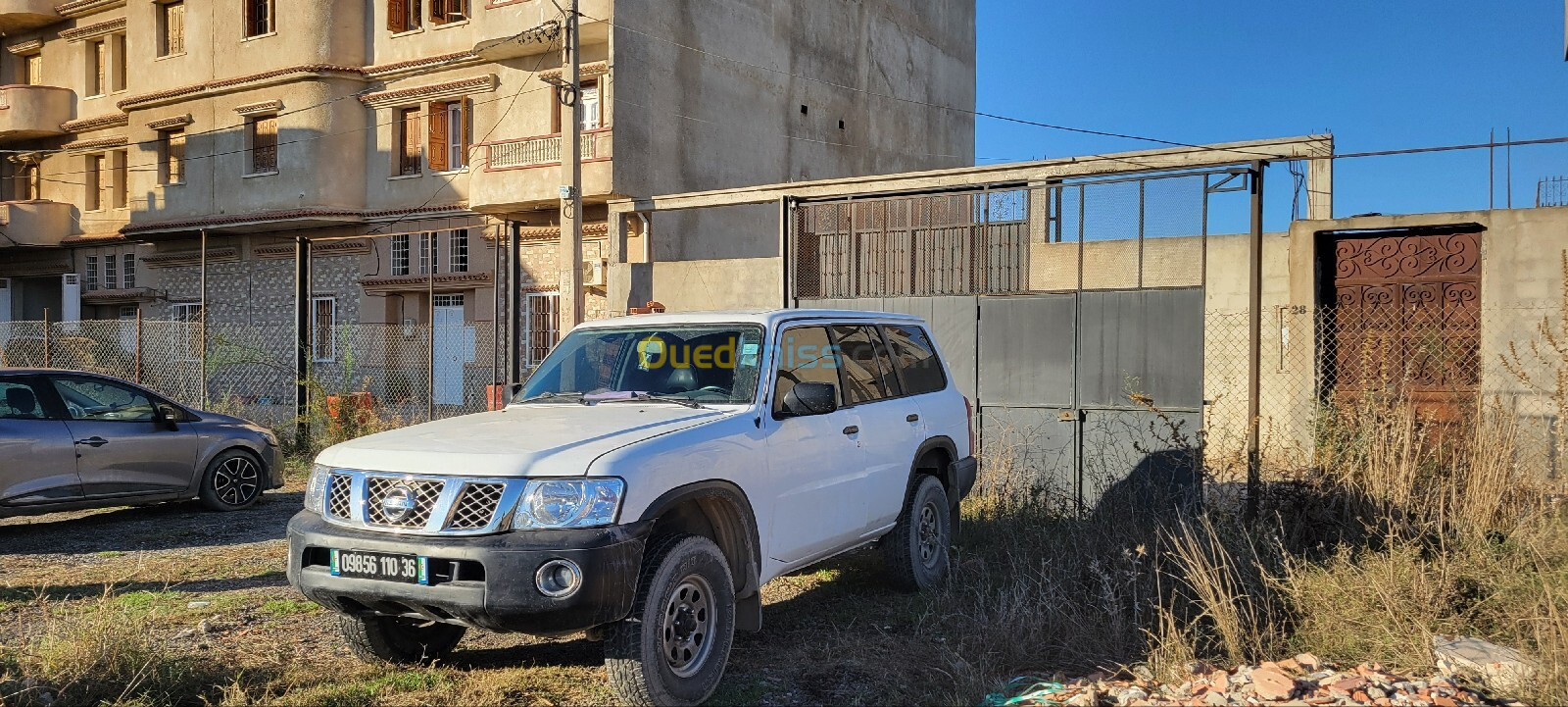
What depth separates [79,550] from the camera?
28.7 feet

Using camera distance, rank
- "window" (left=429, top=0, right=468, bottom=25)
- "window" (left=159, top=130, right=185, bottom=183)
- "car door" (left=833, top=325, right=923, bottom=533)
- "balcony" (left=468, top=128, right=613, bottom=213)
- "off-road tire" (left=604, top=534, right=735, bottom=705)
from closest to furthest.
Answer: "off-road tire" (left=604, top=534, right=735, bottom=705) < "car door" (left=833, top=325, right=923, bottom=533) < "balcony" (left=468, top=128, right=613, bottom=213) < "window" (left=429, top=0, right=468, bottom=25) < "window" (left=159, top=130, right=185, bottom=183)

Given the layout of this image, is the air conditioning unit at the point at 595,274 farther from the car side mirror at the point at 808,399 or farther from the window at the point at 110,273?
the car side mirror at the point at 808,399

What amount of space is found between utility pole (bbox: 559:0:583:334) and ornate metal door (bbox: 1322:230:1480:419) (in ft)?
36.1

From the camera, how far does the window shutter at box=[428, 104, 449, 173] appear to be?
26125mm

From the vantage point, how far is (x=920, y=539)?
719 cm

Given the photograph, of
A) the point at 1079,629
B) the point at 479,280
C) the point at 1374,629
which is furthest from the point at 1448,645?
the point at 479,280

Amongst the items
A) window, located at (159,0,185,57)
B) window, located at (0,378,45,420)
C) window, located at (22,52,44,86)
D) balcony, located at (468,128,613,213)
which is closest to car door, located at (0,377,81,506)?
window, located at (0,378,45,420)

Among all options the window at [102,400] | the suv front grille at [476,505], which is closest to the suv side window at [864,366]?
the suv front grille at [476,505]

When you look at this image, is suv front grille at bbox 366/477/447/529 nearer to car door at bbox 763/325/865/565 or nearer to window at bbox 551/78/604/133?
car door at bbox 763/325/865/565

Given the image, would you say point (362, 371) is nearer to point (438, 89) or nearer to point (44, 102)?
point (438, 89)

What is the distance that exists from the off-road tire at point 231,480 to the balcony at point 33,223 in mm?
26650

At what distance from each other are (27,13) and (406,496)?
35048 mm

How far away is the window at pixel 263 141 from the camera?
27.8m

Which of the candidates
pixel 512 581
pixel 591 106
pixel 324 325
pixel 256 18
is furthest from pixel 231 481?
pixel 256 18
